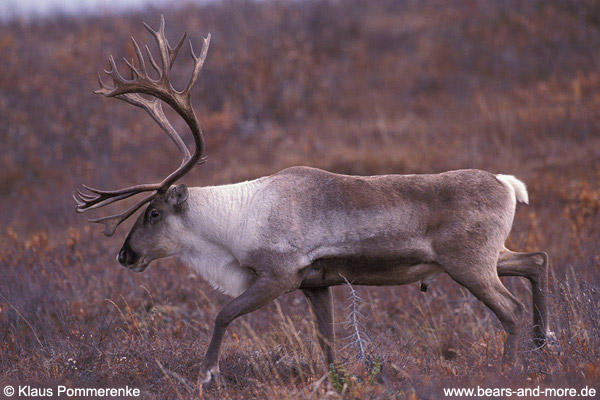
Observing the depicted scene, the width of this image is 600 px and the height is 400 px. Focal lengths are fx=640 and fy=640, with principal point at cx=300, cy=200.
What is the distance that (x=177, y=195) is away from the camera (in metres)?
4.88

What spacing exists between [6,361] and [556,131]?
987cm

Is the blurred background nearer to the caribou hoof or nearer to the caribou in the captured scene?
the caribou hoof

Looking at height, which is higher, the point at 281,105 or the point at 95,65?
the point at 95,65

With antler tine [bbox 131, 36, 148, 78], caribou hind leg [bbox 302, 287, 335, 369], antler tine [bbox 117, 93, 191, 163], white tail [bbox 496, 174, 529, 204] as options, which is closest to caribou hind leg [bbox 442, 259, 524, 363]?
white tail [bbox 496, 174, 529, 204]

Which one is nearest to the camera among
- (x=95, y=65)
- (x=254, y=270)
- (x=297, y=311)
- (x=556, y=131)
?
(x=254, y=270)

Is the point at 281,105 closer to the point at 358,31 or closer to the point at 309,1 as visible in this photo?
the point at 358,31

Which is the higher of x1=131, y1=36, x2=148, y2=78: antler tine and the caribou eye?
x1=131, y1=36, x2=148, y2=78: antler tine

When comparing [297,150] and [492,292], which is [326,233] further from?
[297,150]

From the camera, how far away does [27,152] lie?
549 inches

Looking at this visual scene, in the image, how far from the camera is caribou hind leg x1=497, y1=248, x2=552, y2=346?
4910mm

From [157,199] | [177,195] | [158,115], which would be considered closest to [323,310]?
[177,195]

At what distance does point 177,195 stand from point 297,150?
25.1ft

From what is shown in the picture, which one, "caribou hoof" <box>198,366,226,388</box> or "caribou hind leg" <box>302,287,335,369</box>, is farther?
"caribou hind leg" <box>302,287,335,369</box>

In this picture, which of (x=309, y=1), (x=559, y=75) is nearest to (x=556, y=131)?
(x=559, y=75)
